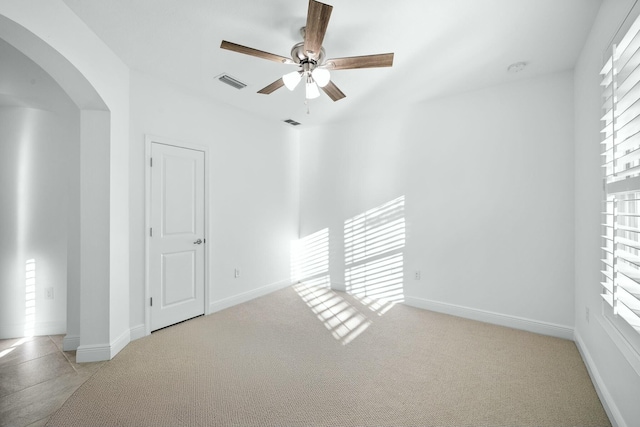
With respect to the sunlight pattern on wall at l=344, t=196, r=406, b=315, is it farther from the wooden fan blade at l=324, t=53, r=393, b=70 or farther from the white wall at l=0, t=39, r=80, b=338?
the white wall at l=0, t=39, r=80, b=338

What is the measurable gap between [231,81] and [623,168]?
3.36m

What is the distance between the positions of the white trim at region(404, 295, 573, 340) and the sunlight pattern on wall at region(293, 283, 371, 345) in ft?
2.80

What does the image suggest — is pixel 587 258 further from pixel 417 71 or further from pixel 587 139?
pixel 417 71

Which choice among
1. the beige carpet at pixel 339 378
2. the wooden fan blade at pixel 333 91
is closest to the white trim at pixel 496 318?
the beige carpet at pixel 339 378

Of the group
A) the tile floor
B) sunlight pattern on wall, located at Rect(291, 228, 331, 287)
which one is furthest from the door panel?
sunlight pattern on wall, located at Rect(291, 228, 331, 287)

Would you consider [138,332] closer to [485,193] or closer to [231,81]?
[231,81]

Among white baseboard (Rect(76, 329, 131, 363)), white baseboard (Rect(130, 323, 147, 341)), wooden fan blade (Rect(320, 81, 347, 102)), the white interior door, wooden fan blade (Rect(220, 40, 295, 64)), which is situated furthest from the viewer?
the white interior door

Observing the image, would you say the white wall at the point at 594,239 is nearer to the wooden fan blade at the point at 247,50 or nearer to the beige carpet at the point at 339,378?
the beige carpet at the point at 339,378

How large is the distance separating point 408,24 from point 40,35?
8.11 feet

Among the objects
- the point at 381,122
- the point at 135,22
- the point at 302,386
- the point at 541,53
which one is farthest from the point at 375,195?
the point at 135,22

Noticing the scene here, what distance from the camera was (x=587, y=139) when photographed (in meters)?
2.50

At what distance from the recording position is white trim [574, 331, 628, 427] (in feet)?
5.80

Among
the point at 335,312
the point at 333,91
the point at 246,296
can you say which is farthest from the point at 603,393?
the point at 246,296

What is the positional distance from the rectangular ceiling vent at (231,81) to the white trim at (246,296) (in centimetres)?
262
